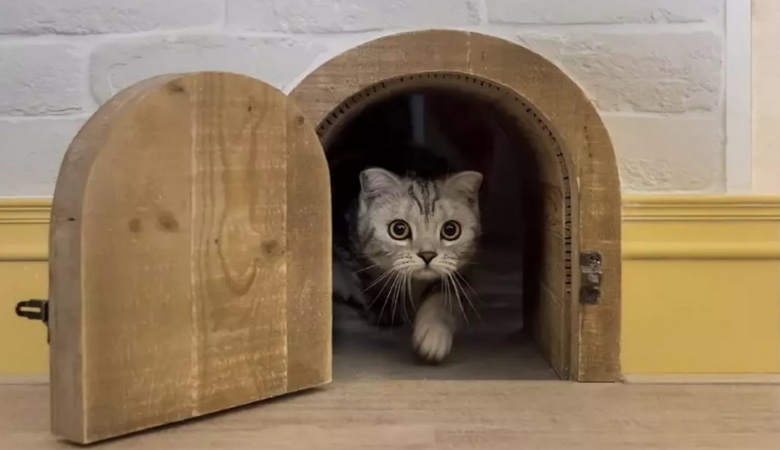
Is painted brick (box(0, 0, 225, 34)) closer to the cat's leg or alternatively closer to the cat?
the cat

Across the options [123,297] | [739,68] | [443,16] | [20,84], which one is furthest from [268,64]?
[739,68]

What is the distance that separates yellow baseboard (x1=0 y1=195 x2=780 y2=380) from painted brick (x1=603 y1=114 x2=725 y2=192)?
0.12 feet

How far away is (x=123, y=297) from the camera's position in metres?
0.99

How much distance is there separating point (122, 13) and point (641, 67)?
0.82 meters

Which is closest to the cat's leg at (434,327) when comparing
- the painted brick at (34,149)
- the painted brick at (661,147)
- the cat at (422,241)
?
the cat at (422,241)

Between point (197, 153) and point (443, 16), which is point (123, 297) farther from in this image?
point (443, 16)

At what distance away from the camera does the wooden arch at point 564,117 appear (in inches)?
50.4

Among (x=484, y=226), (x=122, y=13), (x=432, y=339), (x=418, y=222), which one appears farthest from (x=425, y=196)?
(x=122, y=13)

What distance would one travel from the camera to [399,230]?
154 centimetres

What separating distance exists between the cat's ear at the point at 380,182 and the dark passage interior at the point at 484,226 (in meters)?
0.09

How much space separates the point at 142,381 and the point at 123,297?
0.10 meters

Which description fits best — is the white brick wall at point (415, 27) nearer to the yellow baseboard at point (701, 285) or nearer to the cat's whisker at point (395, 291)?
the yellow baseboard at point (701, 285)

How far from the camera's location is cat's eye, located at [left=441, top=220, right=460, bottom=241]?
5.08 ft

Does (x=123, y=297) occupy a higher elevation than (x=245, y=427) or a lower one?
higher
